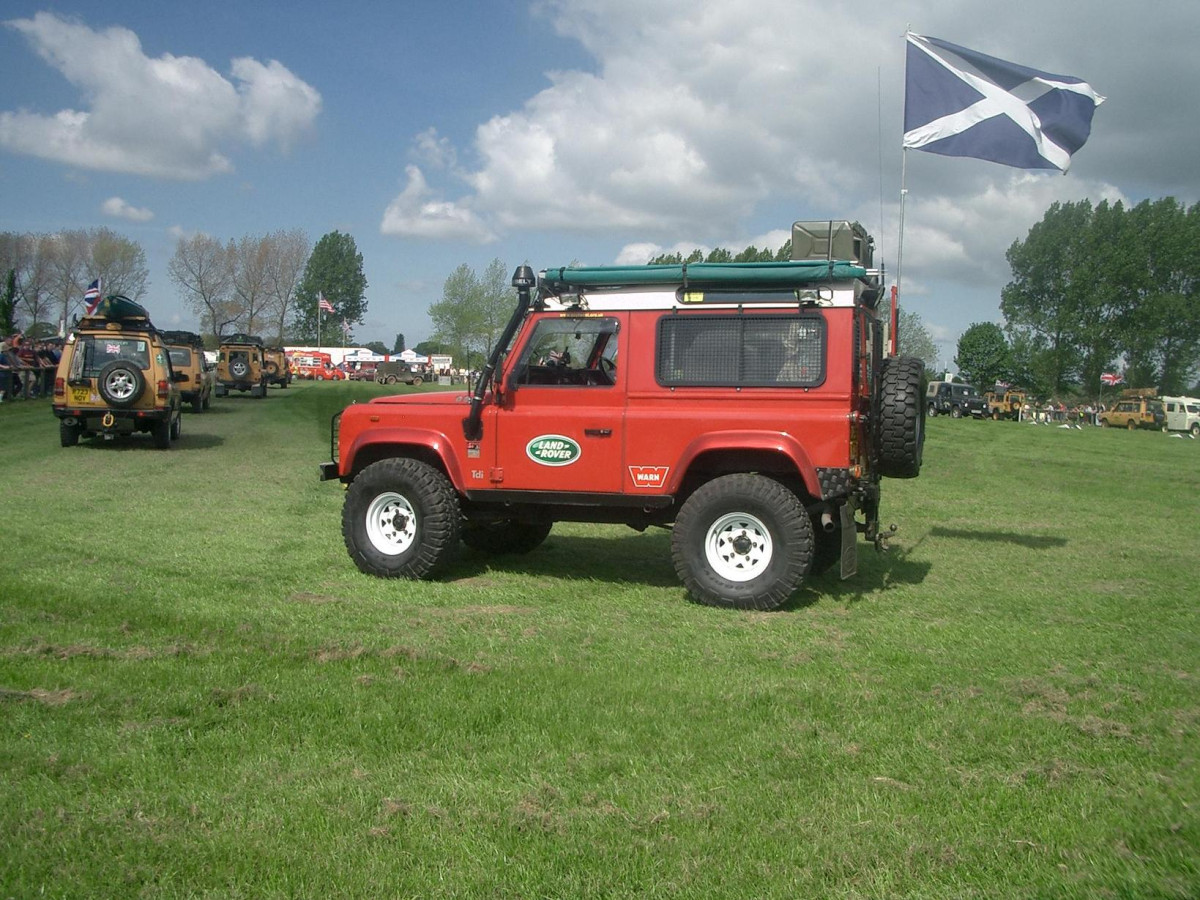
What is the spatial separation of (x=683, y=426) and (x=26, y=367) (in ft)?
88.3

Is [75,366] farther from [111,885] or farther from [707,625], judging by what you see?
[111,885]

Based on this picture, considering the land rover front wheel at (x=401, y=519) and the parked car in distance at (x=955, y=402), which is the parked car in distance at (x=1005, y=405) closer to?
the parked car in distance at (x=955, y=402)

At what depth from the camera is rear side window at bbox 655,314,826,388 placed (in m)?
7.46

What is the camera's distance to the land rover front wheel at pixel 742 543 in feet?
23.9

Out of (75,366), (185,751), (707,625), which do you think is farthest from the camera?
(75,366)

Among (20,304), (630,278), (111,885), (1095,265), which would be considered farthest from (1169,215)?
(111,885)

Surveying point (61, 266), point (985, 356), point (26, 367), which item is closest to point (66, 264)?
point (61, 266)

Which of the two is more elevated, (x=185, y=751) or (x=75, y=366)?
(x=75, y=366)

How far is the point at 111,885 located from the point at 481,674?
2.48 m

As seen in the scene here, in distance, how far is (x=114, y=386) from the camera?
1772 cm

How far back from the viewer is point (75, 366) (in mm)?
18359

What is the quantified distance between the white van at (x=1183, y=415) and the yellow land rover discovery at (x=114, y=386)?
158 feet

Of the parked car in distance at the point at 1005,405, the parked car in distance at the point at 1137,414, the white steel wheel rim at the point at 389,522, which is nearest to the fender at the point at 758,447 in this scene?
the white steel wheel rim at the point at 389,522

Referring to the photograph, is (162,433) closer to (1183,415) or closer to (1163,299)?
(1183,415)
